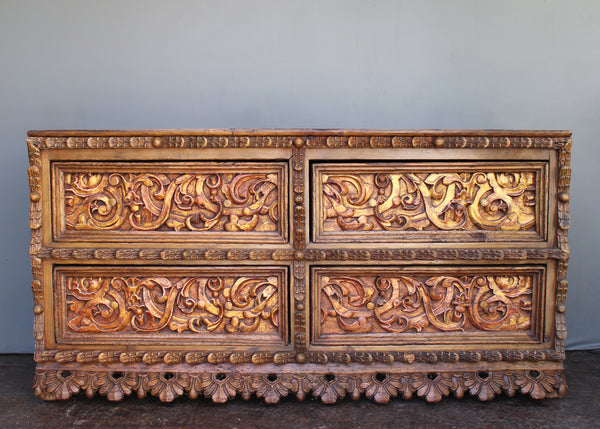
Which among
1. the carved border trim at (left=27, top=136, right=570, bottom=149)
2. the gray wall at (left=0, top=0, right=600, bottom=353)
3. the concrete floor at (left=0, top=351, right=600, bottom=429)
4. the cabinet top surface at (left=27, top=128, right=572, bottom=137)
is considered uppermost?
the gray wall at (left=0, top=0, right=600, bottom=353)

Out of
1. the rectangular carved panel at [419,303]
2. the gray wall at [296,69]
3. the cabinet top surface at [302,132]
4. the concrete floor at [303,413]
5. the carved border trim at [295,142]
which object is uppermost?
the gray wall at [296,69]

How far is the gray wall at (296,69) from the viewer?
2.09 m

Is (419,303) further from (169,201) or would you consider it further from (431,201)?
(169,201)

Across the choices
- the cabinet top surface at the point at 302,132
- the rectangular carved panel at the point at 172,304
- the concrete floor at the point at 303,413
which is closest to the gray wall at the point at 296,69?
the cabinet top surface at the point at 302,132

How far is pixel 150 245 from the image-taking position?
1.56m

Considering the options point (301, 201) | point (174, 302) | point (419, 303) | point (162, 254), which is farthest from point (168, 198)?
point (419, 303)

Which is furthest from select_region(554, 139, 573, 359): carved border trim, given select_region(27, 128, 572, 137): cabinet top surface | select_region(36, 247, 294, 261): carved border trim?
select_region(36, 247, 294, 261): carved border trim

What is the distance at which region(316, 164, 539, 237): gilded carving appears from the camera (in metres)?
1.55

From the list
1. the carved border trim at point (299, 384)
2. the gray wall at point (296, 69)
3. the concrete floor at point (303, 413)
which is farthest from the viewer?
the gray wall at point (296, 69)

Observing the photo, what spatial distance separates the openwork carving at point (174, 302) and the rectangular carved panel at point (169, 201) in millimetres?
172

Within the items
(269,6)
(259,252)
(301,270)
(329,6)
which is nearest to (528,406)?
(301,270)

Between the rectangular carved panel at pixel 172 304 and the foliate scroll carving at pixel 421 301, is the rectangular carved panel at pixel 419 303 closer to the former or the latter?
the foliate scroll carving at pixel 421 301

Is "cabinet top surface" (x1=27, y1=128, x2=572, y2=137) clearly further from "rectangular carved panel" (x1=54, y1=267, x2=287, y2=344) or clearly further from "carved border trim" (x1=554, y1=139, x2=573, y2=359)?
"rectangular carved panel" (x1=54, y1=267, x2=287, y2=344)

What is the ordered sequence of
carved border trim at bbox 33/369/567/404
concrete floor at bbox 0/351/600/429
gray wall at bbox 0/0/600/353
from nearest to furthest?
concrete floor at bbox 0/351/600/429, carved border trim at bbox 33/369/567/404, gray wall at bbox 0/0/600/353
